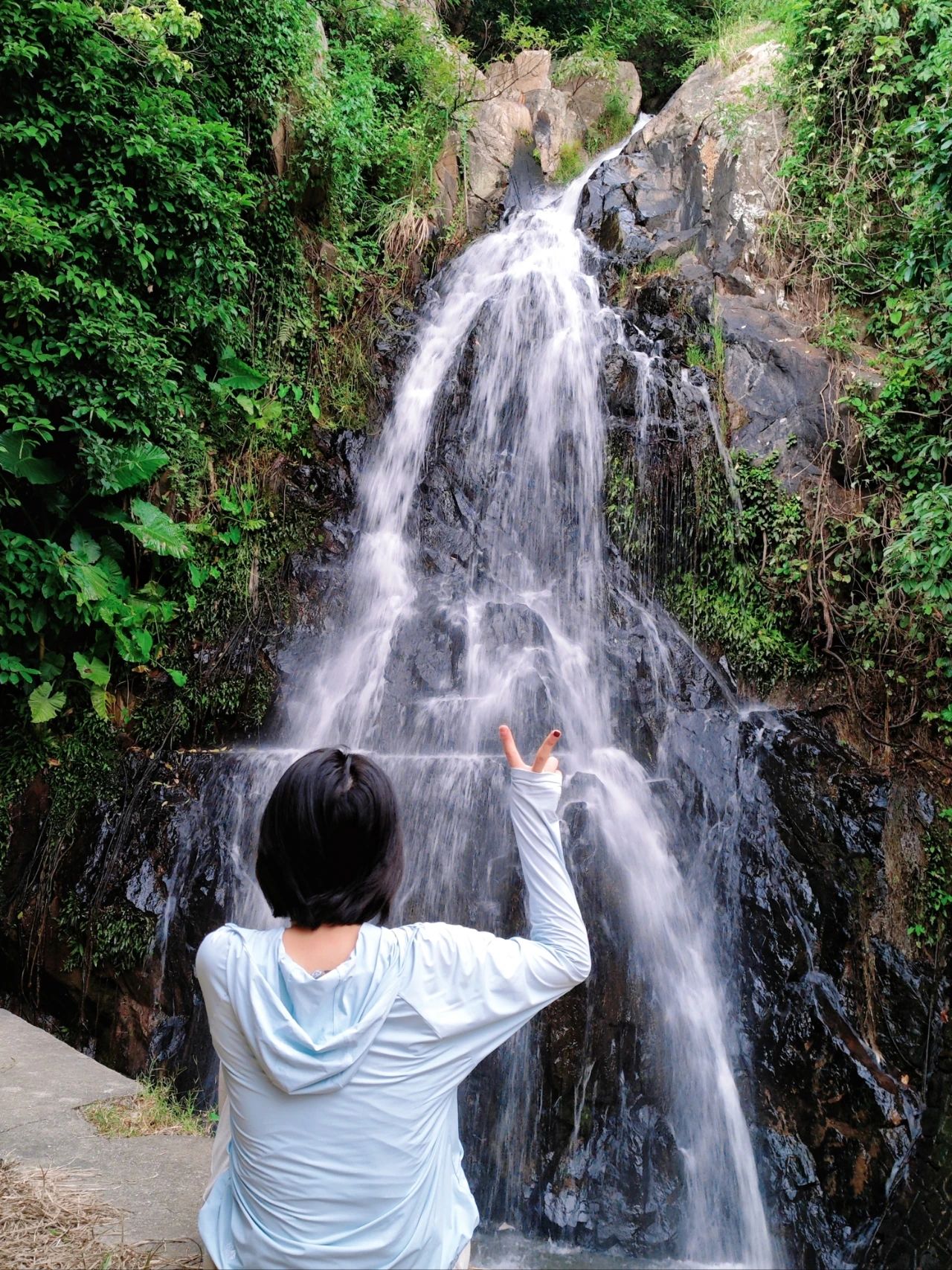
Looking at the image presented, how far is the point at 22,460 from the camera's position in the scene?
6.50 meters

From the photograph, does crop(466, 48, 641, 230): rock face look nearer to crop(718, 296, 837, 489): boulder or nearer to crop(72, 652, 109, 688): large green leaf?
crop(718, 296, 837, 489): boulder

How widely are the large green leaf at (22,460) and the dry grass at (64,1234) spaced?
5.04 meters

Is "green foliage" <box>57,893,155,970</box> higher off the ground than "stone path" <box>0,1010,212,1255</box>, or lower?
higher

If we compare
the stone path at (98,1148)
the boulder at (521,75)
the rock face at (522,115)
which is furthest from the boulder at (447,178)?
the stone path at (98,1148)

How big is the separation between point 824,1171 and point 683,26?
1609 centimetres

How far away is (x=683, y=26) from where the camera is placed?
14.4 meters

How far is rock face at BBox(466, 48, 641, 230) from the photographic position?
11.3m

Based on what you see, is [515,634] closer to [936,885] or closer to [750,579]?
[750,579]

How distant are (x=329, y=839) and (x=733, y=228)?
904 centimetres

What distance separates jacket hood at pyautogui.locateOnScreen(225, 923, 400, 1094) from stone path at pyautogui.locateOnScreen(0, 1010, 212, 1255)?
48.8 inches

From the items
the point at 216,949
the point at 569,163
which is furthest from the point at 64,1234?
the point at 569,163

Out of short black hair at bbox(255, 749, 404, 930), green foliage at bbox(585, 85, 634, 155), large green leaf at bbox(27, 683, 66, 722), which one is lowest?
short black hair at bbox(255, 749, 404, 930)

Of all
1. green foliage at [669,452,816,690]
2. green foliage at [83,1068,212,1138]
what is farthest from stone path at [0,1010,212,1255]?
green foliage at [669,452,816,690]

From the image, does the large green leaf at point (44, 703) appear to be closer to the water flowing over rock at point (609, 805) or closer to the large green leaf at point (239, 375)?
the water flowing over rock at point (609, 805)
